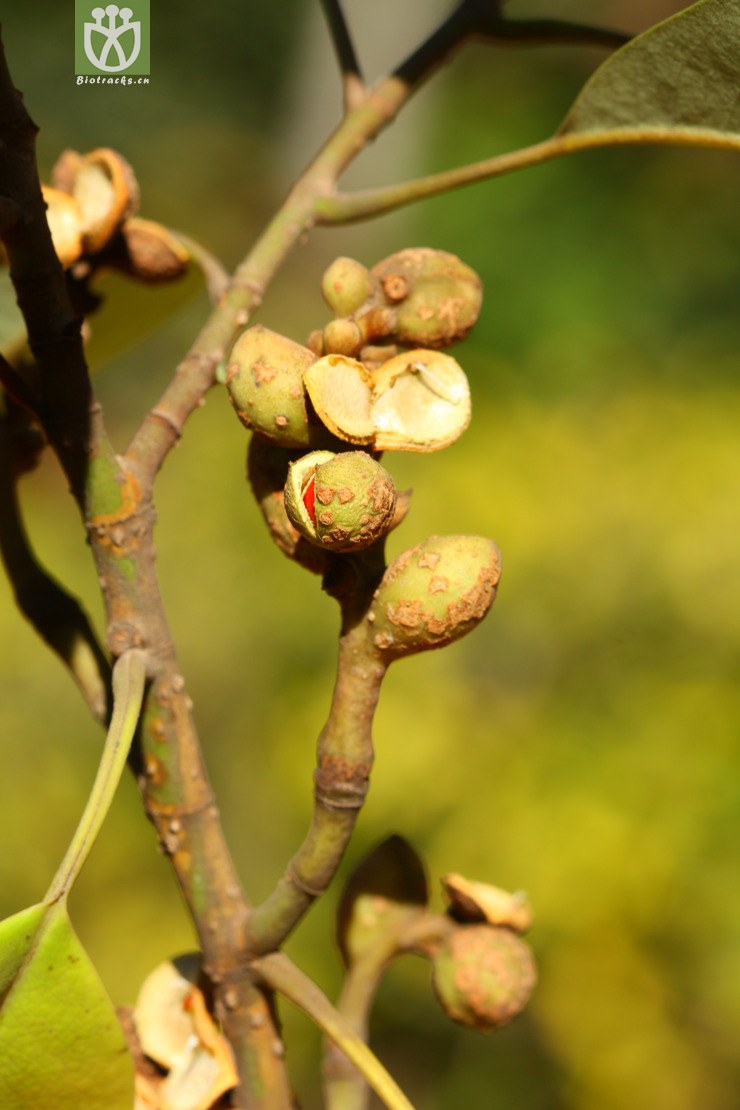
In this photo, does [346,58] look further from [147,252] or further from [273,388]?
[273,388]

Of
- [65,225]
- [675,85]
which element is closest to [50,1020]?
[65,225]

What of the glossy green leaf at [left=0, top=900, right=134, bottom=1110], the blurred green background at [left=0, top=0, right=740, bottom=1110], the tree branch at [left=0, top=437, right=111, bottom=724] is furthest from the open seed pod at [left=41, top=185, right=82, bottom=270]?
the blurred green background at [left=0, top=0, right=740, bottom=1110]

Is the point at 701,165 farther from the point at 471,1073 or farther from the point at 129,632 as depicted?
the point at 129,632

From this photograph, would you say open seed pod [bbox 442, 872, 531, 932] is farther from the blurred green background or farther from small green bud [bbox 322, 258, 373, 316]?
the blurred green background

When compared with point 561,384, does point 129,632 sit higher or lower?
higher

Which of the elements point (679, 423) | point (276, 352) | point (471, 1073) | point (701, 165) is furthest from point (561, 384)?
point (276, 352)

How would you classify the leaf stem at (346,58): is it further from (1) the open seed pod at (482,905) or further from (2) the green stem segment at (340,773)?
(1) the open seed pod at (482,905)
